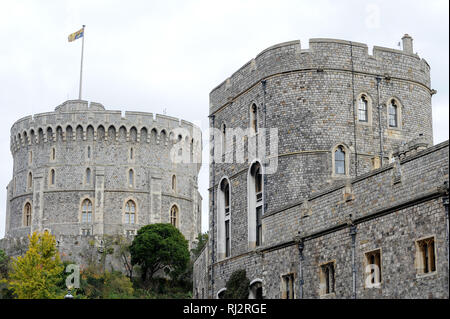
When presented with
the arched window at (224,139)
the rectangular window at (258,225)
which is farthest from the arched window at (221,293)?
the arched window at (224,139)

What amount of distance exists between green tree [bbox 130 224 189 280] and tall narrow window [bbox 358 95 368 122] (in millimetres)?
27583

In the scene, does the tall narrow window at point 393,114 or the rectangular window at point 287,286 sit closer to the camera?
the rectangular window at point 287,286

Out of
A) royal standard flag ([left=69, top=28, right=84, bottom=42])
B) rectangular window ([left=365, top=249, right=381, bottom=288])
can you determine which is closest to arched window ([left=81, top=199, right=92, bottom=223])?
royal standard flag ([left=69, top=28, right=84, bottom=42])

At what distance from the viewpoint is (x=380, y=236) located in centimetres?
2098

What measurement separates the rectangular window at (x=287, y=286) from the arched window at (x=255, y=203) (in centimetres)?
398

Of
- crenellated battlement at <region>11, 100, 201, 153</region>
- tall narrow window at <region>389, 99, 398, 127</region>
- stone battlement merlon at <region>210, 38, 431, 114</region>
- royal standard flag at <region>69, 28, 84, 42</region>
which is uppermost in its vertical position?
royal standard flag at <region>69, 28, 84, 42</region>

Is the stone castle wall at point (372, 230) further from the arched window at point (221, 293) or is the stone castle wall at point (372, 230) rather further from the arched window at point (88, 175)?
the arched window at point (88, 175)

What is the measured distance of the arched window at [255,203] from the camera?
29.7 m

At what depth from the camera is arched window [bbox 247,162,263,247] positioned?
97.4ft

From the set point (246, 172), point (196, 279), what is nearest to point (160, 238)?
point (196, 279)

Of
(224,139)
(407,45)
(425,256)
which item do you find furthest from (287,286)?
(407,45)

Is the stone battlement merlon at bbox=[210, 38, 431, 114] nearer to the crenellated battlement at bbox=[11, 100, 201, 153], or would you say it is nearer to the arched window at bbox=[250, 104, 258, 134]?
the arched window at bbox=[250, 104, 258, 134]

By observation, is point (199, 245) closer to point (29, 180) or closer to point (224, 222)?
point (29, 180)

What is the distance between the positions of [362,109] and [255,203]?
5.23 metres
